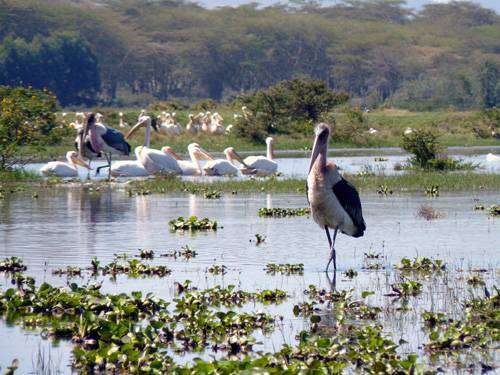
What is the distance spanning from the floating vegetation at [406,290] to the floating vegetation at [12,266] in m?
3.57

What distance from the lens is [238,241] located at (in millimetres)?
13641

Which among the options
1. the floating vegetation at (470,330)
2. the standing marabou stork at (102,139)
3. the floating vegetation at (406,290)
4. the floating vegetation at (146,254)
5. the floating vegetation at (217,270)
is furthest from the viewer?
the standing marabou stork at (102,139)

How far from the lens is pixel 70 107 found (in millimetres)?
83312

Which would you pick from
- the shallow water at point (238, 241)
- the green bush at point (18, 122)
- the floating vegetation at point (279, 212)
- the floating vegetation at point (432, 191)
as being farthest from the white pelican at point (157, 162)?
the floating vegetation at point (279, 212)

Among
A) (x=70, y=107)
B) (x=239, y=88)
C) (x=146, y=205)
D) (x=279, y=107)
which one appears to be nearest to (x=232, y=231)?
(x=146, y=205)

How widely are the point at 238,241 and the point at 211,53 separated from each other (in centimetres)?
8999

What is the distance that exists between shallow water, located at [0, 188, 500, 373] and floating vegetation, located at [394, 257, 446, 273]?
197 mm

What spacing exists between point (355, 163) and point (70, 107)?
5619 centimetres

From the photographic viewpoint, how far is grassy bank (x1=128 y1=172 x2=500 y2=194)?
2134 centimetres

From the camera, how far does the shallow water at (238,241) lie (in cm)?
933

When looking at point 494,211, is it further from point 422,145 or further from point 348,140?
point 348,140

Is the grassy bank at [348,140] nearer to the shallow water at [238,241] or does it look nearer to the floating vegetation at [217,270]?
the shallow water at [238,241]

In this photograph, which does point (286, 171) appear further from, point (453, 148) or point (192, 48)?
point (192, 48)

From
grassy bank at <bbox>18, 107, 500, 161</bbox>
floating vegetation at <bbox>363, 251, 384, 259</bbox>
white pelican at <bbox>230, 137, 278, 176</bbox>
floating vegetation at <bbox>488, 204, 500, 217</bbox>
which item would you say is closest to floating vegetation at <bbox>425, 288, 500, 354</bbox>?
floating vegetation at <bbox>363, 251, 384, 259</bbox>
